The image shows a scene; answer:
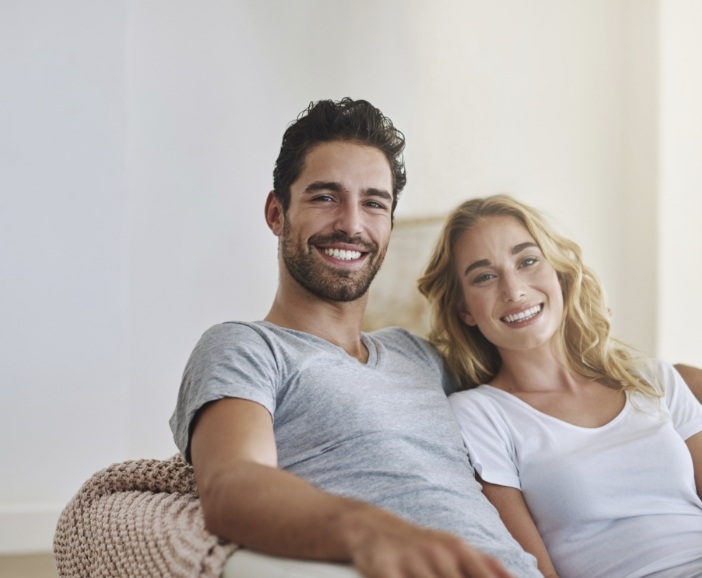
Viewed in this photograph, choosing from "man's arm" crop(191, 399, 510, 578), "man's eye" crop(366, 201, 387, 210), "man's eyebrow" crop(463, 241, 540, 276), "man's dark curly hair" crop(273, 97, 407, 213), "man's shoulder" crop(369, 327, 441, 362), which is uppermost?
"man's dark curly hair" crop(273, 97, 407, 213)

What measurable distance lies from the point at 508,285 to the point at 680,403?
0.40 meters

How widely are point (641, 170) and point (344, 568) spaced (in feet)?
9.54

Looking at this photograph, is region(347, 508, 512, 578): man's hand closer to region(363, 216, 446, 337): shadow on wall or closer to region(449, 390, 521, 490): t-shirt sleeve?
region(449, 390, 521, 490): t-shirt sleeve

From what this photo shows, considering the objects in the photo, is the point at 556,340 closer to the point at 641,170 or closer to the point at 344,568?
the point at 344,568

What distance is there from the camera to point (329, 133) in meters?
1.75

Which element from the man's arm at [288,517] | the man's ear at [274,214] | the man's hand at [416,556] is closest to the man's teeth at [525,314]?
the man's ear at [274,214]

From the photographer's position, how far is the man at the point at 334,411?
3.14 feet

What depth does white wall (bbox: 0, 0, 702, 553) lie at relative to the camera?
337cm

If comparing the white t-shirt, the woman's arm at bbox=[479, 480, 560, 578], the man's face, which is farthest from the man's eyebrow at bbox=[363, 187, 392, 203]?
the woman's arm at bbox=[479, 480, 560, 578]

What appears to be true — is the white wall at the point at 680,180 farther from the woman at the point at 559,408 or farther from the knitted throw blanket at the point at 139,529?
the knitted throw blanket at the point at 139,529

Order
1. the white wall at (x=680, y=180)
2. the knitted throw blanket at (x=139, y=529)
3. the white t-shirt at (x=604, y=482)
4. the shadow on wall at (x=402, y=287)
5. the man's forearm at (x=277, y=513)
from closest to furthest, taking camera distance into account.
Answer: the man's forearm at (x=277, y=513)
the knitted throw blanket at (x=139, y=529)
the white t-shirt at (x=604, y=482)
the white wall at (x=680, y=180)
the shadow on wall at (x=402, y=287)

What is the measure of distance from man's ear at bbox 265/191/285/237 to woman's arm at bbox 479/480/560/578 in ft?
2.21

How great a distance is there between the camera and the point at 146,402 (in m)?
3.42

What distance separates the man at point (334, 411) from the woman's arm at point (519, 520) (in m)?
0.07
